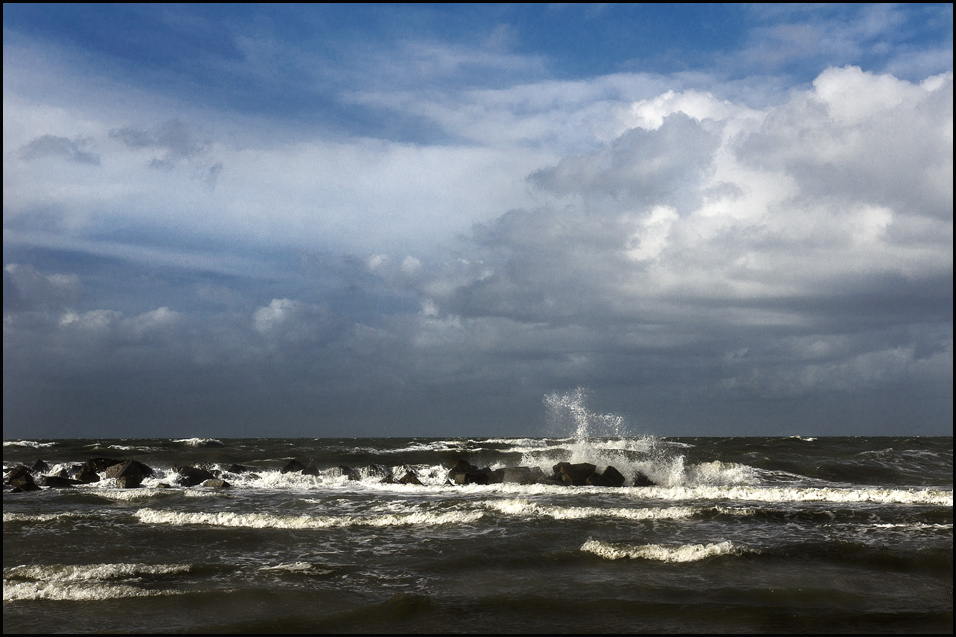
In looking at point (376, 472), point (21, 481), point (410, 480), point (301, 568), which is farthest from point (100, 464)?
point (301, 568)

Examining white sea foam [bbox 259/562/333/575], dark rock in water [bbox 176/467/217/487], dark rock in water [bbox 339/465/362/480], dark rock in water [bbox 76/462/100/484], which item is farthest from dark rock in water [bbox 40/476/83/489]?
white sea foam [bbox 259/562/333/575]

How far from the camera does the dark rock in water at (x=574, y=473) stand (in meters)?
26.1

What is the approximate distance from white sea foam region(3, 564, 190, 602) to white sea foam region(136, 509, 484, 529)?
14.9ft

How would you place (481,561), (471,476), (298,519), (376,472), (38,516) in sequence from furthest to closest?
1. (376,472)
2. (471,476)
3. (38,516)
4. (298,519)
5. (481,561)

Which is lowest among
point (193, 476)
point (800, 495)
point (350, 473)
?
point (350, 473)

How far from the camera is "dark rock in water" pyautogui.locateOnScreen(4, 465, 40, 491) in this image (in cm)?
2503

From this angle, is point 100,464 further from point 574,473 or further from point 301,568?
point 301,568

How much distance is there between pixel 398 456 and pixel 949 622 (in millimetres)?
37642

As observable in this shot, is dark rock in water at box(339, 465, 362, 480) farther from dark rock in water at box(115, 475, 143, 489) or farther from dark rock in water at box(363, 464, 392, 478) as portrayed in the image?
dark rock in water at box(115, 475, 143, 489)

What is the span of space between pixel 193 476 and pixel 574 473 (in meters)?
16.5

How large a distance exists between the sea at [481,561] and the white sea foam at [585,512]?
8 cm

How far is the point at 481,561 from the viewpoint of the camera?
43.4 feet

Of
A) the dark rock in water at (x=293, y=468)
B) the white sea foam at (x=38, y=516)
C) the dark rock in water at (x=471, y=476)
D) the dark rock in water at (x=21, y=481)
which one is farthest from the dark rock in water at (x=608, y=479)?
the dark rock in water at (x=21, y=481)

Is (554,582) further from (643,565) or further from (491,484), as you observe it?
(491,484)
